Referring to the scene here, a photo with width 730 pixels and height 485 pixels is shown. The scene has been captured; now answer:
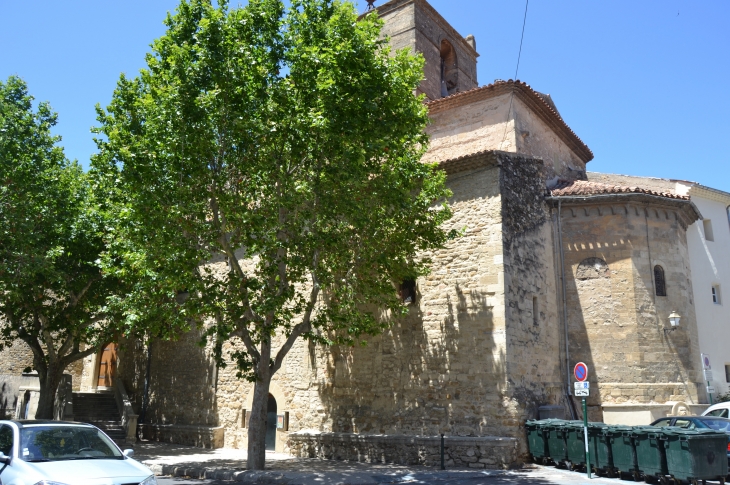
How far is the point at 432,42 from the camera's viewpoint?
2330 centimetres

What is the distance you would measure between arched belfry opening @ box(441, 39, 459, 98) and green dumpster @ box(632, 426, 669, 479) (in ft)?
55.7

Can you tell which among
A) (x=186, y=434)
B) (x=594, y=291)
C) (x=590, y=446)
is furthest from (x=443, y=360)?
(x=186, y=434)

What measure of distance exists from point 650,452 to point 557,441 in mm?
2059

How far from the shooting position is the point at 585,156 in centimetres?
2067

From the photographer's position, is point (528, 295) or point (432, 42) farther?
point (432, 42)

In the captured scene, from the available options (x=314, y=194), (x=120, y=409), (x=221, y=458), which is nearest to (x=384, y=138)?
(x=314, y=194)

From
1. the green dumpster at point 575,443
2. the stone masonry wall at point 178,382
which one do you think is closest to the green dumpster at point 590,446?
the green dumpster at point 575,443

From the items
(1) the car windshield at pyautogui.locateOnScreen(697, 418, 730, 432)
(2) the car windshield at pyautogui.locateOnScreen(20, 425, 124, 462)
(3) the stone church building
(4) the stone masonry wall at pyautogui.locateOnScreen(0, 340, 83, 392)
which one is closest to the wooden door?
(4) the stone masonry wall at pyautogui.locateOnScreen(0, 340, 83, 392)

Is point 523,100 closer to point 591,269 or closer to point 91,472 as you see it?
point 591,269

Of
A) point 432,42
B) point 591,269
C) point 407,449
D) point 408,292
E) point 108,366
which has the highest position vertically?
point 432,42

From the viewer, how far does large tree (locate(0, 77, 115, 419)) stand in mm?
14438

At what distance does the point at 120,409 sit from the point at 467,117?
15.7m

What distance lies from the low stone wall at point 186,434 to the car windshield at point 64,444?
1067 centimetres

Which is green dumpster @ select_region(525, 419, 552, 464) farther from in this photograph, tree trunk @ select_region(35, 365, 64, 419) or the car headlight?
tree trunk @ select_region(35, 365, 64, 419)
